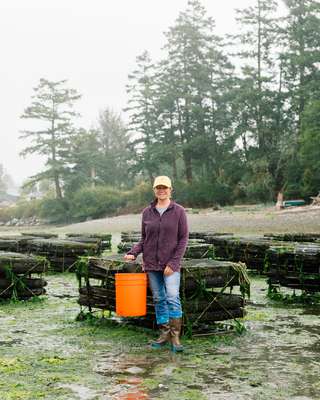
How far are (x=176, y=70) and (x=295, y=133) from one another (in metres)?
17.0

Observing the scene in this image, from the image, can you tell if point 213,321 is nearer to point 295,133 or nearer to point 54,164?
point 295,133

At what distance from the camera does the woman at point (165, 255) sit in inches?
262

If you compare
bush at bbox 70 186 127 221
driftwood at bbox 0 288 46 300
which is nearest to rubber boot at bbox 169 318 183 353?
driftwood at bbox 0 288 46 300

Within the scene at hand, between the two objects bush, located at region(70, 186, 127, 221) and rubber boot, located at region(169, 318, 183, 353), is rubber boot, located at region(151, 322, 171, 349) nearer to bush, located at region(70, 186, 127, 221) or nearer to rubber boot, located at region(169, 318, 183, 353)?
rubber boot, located at region(169, 318, 183, 353)

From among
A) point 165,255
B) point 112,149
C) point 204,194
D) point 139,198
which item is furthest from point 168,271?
point 112,149

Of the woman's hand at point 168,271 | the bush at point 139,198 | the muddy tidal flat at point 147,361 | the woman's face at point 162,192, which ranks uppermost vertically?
the bush at point 139,198

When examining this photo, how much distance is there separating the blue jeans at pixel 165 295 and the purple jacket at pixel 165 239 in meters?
0.13

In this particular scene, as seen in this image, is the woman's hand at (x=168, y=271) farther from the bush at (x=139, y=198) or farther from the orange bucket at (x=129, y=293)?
the bush at (x=139, y=198)

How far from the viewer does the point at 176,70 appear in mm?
57531

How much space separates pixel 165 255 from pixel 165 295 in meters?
0.52

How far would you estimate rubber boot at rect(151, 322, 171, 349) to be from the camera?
6594 millimetres

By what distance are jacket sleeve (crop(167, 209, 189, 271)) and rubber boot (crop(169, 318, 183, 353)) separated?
0.63 m

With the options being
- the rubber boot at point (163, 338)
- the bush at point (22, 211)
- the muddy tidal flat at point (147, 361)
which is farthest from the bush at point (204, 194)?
the rubber boot at point (163, 338)

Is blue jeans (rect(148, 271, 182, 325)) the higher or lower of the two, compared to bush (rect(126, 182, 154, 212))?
lower
